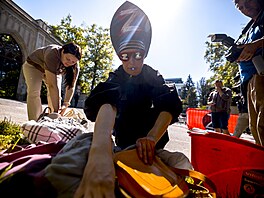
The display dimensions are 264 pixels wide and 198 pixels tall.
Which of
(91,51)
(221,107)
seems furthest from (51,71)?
(91,51)

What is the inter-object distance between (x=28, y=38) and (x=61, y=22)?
9.18 meters

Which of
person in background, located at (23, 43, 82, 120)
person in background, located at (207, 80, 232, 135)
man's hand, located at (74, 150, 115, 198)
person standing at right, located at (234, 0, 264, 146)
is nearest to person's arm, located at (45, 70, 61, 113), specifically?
person in background, located at (23, 43, 82, 120)

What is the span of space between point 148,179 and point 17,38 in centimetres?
1622

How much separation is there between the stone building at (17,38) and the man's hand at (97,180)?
14960mm

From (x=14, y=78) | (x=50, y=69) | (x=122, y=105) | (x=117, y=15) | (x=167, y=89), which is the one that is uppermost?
(x=14, y=78)

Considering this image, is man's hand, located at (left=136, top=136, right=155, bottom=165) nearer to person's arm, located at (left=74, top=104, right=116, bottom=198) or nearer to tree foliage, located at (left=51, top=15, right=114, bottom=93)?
person's arm, located at (left=74, top=104, right=116, bottom=198)

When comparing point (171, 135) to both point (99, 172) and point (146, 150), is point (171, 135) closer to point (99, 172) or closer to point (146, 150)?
point (146, 150)

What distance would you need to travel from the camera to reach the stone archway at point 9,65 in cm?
1450

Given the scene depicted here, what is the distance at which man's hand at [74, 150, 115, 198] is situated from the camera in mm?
602

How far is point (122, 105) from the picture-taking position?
1.32 metres

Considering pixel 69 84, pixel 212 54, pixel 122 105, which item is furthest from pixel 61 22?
pixel 122 105

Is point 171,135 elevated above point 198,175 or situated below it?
below

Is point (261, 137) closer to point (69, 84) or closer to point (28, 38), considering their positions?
point (69, 84)

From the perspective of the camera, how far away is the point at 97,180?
2.03 feet
